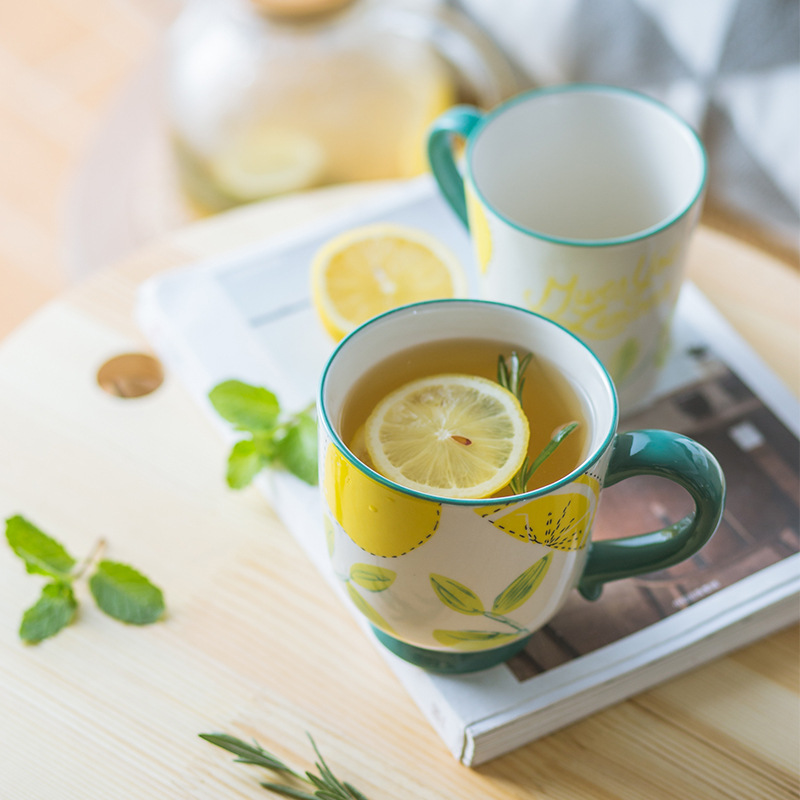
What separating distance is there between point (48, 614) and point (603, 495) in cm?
41

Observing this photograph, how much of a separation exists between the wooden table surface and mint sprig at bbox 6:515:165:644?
0.01 meters

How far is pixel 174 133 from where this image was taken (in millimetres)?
1262

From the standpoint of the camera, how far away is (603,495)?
0.70m

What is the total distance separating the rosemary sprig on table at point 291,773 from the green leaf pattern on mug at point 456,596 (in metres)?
0.14

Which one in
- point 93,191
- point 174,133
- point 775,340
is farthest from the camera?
point 93,191

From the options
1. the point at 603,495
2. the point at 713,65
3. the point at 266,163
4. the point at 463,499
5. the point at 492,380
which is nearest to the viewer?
the point at 463,499

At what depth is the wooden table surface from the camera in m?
0.59

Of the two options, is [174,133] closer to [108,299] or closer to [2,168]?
[108,299]

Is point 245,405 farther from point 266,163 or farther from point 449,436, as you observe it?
point 266,163

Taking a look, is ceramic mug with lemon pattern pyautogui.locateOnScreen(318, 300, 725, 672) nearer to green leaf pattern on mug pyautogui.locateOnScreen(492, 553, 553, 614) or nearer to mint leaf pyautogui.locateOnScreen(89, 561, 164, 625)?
green leaf pattern on mug pyautogui.locateOnScreen(492, 553, 553, 614)

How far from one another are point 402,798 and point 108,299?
0.51 m

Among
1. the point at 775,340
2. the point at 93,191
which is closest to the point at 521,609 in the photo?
the point at 775,340

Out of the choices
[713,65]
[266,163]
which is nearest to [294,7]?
[266,163]

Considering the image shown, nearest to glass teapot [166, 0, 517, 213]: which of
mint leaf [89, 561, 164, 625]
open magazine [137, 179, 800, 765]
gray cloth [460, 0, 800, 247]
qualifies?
gray cloth [460, 0, 800, 247]
